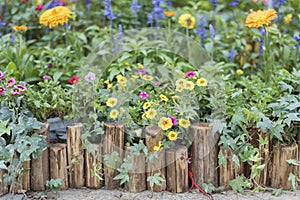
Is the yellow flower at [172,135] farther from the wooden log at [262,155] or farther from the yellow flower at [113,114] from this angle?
the wooden log at [262,155]

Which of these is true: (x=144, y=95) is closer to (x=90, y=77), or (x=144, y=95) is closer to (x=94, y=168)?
(x=90, y=77)

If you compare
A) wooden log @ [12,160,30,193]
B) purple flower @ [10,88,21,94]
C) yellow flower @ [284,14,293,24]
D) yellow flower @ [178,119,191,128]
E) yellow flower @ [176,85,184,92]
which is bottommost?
wooden log @ [12,160,30,193]

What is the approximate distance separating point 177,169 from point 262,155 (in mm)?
521

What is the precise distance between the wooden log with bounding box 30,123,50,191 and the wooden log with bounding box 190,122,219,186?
2.85 feet

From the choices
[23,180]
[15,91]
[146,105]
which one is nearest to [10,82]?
[15,91]

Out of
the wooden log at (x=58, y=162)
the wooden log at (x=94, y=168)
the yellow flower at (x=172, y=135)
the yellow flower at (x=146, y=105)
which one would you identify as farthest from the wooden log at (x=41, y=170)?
the yellow flower at (x=172, y=135)

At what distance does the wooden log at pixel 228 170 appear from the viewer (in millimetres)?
2904

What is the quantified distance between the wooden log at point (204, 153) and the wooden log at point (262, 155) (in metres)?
0.21

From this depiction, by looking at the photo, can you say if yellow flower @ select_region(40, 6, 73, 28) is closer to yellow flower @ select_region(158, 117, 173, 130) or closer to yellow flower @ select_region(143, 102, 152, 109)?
yellow flower @ select_region(143, 102, 152, 109)

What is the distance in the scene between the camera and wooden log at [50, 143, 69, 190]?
2.91m

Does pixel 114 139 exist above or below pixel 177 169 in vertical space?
above

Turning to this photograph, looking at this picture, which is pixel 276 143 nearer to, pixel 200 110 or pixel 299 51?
pixel 200 110

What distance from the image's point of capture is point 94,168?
2.92 metres

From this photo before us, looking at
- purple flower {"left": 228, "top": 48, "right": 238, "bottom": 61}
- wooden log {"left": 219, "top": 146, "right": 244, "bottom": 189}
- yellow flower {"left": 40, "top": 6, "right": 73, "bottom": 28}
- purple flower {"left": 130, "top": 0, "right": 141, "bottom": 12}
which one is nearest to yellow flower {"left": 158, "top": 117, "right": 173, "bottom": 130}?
wooden log {"left": 219, "top": 146, "right": 244, "bottom": 189}
